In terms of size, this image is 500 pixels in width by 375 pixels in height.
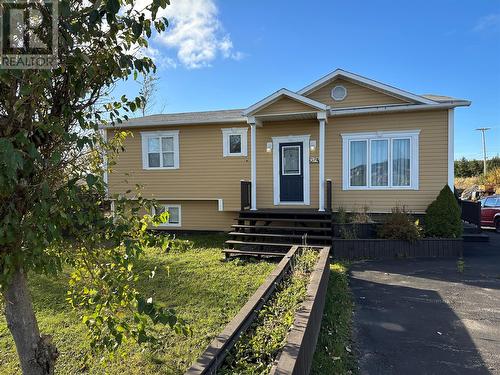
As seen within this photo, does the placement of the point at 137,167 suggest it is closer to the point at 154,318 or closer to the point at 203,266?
the point at 203,266

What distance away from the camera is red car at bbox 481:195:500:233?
42.7 feet

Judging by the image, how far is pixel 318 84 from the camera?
10.3 m

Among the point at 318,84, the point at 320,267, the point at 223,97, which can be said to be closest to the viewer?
the point at 320,267

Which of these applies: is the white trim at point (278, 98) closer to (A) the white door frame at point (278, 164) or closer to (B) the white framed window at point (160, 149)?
(A) the white door frame at point (278, 164)

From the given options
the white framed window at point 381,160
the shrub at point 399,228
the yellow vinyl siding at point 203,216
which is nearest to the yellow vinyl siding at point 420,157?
the white framed window at point 381,160

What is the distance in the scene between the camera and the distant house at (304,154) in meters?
9.35

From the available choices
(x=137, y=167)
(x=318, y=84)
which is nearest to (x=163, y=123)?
(x=137, y=167)

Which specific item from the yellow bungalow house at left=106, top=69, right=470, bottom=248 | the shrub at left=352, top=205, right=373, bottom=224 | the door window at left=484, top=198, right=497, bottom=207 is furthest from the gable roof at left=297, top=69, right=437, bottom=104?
the door window at left=484, top=198, right=497, bottom=207

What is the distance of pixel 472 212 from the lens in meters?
10.4

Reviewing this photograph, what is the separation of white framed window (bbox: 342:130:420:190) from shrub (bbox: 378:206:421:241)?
1.35 m

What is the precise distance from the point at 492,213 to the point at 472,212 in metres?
3.95

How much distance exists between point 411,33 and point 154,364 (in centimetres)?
1300

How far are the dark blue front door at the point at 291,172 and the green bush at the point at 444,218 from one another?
366 centimetres

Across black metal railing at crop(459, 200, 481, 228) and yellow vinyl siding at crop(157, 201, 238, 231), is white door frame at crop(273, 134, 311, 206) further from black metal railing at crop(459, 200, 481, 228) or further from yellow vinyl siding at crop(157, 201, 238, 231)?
black metal railing at crop(459, 200, 481, 228)
